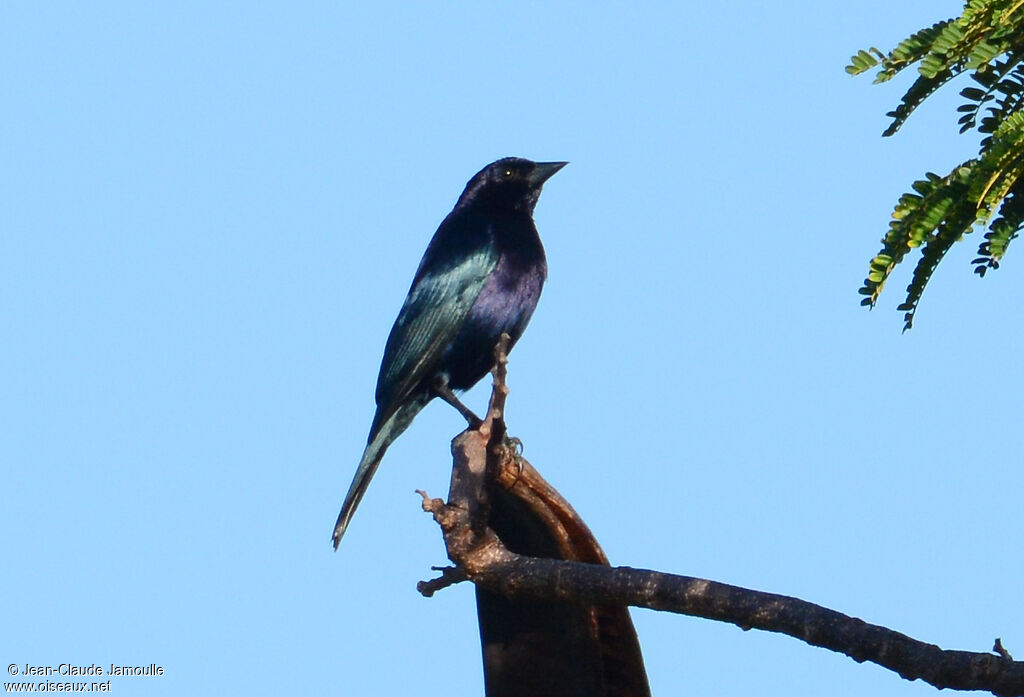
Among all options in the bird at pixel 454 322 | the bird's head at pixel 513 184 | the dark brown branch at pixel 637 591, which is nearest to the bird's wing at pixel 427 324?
the bird at pixel 454 322

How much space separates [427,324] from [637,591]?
12.3 ft

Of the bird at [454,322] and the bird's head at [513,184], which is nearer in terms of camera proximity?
the bird at [454,322]

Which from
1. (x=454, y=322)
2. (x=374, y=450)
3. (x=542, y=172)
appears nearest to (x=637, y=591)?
(x=374, y=450)

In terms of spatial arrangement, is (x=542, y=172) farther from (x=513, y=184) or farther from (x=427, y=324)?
(x=427, y=324)

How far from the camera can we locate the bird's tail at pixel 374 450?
21.5 feet

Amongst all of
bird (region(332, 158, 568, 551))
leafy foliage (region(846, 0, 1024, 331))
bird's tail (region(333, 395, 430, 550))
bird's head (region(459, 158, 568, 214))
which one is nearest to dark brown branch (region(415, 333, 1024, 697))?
leafy foliage (region(846, 0, 1024, 331))

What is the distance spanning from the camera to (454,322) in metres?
7.22

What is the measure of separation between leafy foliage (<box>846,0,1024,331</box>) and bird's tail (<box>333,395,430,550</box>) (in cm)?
345

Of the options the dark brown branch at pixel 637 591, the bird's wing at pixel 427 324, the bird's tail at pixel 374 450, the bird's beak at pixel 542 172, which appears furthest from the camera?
the bird's beak at pixel 542 172

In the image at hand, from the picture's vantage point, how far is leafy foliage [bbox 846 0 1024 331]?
136 inches

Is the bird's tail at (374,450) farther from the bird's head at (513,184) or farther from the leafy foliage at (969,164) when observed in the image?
the leafy foliage at (969,164)

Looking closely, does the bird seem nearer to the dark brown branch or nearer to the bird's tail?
the bird's tail

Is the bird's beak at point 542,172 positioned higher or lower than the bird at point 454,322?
higher

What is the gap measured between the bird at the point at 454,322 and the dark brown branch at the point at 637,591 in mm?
2337
